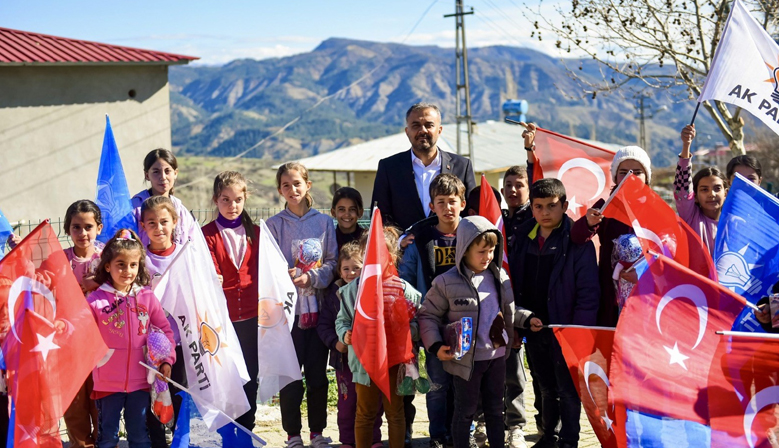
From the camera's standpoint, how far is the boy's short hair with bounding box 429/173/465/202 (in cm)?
515

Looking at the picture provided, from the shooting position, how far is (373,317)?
186 inches

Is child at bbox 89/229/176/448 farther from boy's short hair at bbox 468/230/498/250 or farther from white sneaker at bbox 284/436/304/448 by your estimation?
boy's short hair at bbox 468/230/498/250

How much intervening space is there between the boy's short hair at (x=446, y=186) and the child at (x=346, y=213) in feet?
1.76

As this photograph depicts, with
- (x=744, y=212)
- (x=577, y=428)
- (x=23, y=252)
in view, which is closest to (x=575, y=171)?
(x=744, y=212)

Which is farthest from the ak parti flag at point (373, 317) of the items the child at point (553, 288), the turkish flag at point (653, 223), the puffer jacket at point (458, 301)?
the turkish flag at point (653, 223)

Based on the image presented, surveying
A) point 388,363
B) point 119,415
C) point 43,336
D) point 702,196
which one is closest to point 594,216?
point 702,196

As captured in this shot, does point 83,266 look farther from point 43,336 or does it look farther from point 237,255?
point 237,255

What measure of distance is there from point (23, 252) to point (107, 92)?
731 inches

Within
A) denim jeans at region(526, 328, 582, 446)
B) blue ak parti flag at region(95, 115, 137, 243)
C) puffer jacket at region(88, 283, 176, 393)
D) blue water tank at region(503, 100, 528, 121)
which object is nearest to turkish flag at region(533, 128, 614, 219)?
denim jeans at region(526, 328, 582, 446)

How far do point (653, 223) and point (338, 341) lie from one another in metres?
2.05

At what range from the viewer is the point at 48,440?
4410mm

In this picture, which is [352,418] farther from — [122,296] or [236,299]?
[122,296]

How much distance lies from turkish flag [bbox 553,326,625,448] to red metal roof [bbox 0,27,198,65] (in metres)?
17.5

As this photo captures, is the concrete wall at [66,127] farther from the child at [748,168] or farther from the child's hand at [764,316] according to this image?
the child's hand at [764,316]
